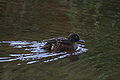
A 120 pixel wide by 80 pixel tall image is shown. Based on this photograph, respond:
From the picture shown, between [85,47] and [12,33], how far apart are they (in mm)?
2425

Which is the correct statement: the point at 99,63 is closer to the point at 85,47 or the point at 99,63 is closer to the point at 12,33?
the point at 85,47

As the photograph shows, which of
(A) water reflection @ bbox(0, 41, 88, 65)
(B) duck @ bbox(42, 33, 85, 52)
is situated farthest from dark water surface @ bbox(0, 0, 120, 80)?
(B) duck @ bbox(42, 33, 85, 52)

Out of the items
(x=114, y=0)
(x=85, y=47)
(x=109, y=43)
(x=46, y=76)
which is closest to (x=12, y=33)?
(x=85, y=47)

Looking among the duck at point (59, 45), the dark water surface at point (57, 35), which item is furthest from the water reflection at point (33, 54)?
the duck at point (59, 45)

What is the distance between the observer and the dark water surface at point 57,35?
7.20 meters

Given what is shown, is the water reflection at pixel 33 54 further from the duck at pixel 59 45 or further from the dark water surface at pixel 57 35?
the duck at pixel 59 45

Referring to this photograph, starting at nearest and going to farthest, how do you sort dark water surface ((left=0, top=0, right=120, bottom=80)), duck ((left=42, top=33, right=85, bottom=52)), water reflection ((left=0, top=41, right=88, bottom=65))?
dark water surface ((left=0, top=0, right=120, bottom=80)), water reflection ((left=0, top=41, right=88, bottom=65)), duck ((left=42, top=33, right=85, bottom=52))

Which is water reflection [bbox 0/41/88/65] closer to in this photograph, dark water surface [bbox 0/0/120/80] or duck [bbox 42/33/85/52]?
dark water surface [bbox 0/0/120/80]

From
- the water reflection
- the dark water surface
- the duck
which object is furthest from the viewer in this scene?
the duck

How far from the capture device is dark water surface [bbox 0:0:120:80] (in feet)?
23.6

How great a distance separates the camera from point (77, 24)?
12.4 m

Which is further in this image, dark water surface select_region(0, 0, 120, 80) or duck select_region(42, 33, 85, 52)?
duck select_region(42, 33, 85, 52)

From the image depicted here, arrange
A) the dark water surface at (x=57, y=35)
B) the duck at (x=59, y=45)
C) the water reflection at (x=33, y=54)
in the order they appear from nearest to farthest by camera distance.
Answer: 1. the dark water surface at (x=57, y=35)
2. the water reflection at (x=33, y=54)
3. the duck at (x=59, y=45)

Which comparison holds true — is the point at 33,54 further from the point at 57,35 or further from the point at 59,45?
the point at 57,35
